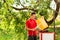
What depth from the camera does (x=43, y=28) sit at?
2266 millimetres

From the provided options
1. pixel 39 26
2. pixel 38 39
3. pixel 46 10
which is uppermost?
pixel 46 10

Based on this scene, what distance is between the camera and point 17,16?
229 centimetres

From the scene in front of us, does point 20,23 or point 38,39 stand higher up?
point 20,23

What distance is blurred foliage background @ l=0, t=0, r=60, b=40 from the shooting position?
89.7 inches

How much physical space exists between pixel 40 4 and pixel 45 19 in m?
0.17

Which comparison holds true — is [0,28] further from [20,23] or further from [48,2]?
[48,2]

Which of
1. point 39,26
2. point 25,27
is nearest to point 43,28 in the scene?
point 39,26

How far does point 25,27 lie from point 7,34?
8.2 inches

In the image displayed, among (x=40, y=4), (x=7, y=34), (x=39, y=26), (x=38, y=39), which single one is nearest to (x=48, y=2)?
(x=40, y=4)

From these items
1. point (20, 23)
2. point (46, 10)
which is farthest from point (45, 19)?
point (20, 23)

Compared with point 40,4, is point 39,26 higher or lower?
lower

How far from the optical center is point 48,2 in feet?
7.46

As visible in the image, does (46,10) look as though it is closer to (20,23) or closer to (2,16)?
(20,23)

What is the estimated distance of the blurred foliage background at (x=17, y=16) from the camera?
228 cm
